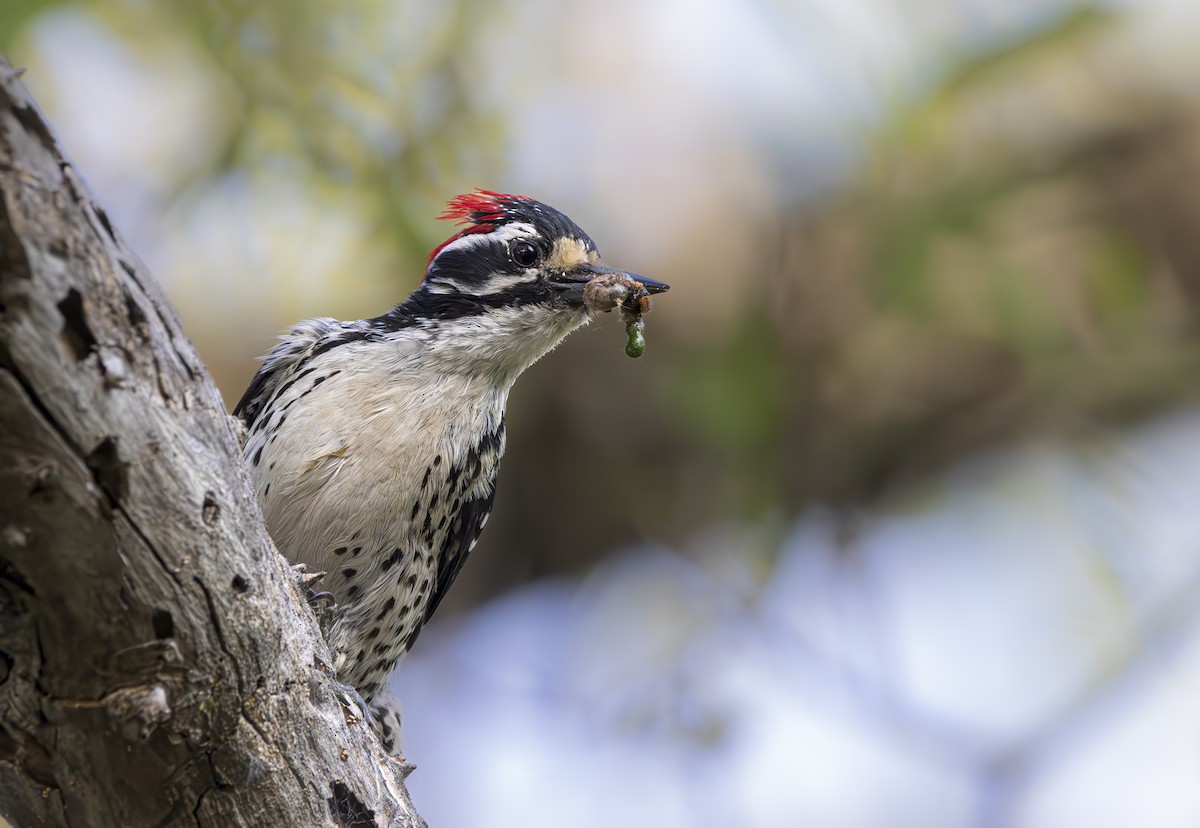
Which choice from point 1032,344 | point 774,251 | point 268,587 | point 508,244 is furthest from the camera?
point 774,251

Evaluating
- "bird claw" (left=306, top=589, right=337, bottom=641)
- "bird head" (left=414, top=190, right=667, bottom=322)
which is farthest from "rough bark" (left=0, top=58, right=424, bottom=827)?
"bird head" (left=414, top=190, right=667, bottom=322)

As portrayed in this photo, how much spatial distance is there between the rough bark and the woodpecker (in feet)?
4.19

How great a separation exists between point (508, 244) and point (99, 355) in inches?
95.4

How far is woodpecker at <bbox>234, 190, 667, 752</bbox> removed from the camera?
4.18 meters

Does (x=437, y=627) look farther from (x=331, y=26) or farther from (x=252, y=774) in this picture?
(x=252, y=774)

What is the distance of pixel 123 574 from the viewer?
2.37 metres

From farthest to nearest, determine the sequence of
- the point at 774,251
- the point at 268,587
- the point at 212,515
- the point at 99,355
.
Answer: the point at 774,251
the point at 268,587
the point at 212,515
the point at 99,355

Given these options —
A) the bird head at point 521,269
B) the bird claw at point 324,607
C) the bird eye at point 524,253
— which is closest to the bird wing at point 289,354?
the bird head at point 521,269

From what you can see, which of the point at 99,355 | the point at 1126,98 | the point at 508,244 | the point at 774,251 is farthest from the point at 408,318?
the point at 1126,98

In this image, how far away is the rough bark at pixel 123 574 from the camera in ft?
7.07

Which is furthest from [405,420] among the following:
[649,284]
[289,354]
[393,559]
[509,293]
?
[649,284]

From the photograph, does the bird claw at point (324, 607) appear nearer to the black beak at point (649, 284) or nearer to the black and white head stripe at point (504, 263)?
the black and white head stripe at point (504, 263)

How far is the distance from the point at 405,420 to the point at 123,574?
1923 millimetres

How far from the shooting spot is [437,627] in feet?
26.9
